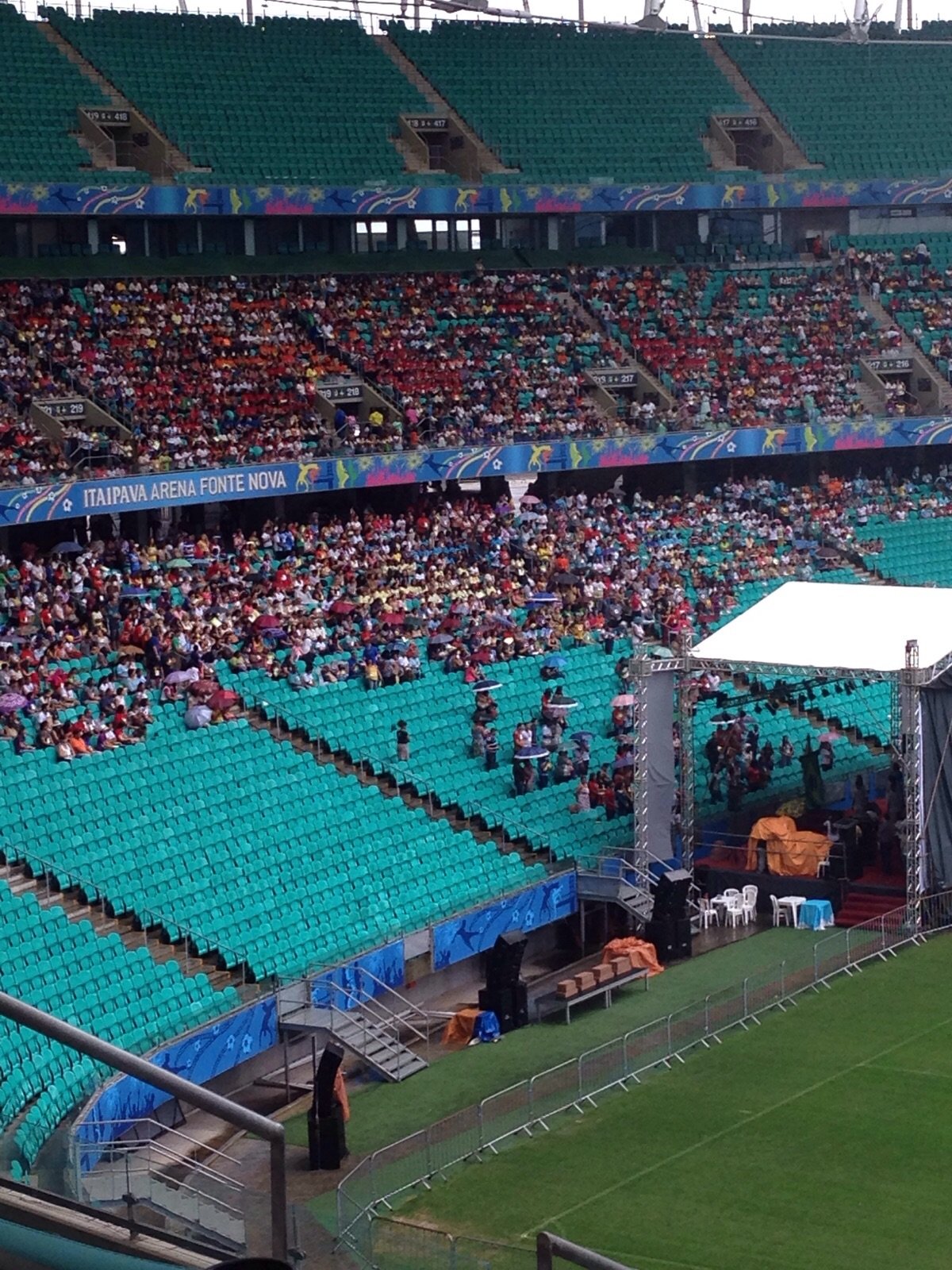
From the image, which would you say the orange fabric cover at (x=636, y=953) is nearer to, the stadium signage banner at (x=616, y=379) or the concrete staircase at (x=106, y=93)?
the stadium signage banner at (x=616, y=379)

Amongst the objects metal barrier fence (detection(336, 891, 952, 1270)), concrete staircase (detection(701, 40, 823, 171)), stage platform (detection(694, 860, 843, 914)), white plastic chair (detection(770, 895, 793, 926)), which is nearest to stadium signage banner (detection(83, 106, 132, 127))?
concrete staircase (detection(701, 40, 823, 171))

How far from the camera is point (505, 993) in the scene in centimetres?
2808

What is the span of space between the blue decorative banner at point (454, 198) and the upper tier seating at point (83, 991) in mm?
19757

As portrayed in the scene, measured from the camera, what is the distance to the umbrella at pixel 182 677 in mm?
32312

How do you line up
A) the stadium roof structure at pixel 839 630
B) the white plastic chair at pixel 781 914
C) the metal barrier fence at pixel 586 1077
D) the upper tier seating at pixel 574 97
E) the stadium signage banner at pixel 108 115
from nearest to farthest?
the metal barrier fence at pixel 586 1077 → the stadium roof structure at pixel 839 630 → the white plastic chair at pixel 781 914 → the stadium signage banner at pixel 108 115 → the upper tier seating at pixel 574 97

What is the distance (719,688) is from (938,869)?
7.94m

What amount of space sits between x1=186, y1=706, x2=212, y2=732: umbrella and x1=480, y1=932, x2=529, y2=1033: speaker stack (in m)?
6.52

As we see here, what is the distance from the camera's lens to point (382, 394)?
44.0m

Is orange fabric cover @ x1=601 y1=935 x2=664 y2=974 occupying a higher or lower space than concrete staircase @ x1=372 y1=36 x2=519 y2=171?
lower

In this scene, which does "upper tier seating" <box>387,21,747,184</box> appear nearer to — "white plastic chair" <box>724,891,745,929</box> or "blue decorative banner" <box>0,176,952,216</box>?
"blue decorative banner" <box>0,176,952,216</box>

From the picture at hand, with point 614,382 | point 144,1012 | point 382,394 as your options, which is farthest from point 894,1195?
point 614,382

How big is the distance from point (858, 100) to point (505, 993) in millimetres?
35072

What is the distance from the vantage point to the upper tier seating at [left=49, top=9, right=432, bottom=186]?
4525cm

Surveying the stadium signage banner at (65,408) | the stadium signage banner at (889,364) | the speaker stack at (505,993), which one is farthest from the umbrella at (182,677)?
the stadium signage banner at (889,364)
